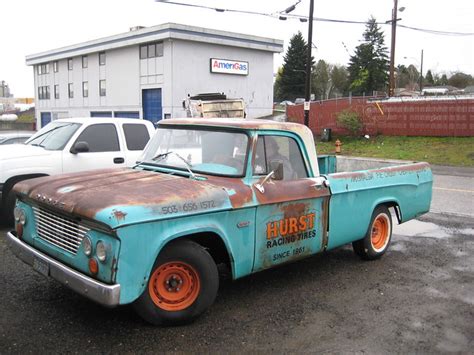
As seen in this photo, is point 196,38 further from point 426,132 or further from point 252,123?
point 252,123

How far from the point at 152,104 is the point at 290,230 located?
108ft

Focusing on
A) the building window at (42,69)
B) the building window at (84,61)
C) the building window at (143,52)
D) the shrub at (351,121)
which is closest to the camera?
the shrub at (351,121)

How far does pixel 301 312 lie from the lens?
455cm

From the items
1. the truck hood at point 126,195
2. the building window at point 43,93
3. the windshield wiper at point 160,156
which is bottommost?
the truck hood at point 126,195

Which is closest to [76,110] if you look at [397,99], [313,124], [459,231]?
[313,124]

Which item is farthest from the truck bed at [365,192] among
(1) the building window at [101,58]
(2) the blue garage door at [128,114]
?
(1) the building window at [101,58]

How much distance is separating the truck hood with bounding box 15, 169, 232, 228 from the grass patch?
54.2 ft

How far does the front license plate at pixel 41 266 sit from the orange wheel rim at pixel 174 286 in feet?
2.95

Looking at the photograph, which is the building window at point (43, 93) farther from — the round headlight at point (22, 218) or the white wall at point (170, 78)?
the round headlight at point (22, 218)

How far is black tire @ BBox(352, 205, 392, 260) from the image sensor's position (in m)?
6.14

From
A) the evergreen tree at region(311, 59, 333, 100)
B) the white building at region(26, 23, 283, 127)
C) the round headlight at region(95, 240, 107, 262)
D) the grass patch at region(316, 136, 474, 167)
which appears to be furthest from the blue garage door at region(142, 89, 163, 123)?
the evergreen tree at region(311, 59, 333, 100)

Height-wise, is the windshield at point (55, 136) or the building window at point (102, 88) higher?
the building window at point (102, 88)

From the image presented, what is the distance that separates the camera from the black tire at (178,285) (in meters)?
3.94

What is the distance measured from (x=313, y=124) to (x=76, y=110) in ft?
85.5
